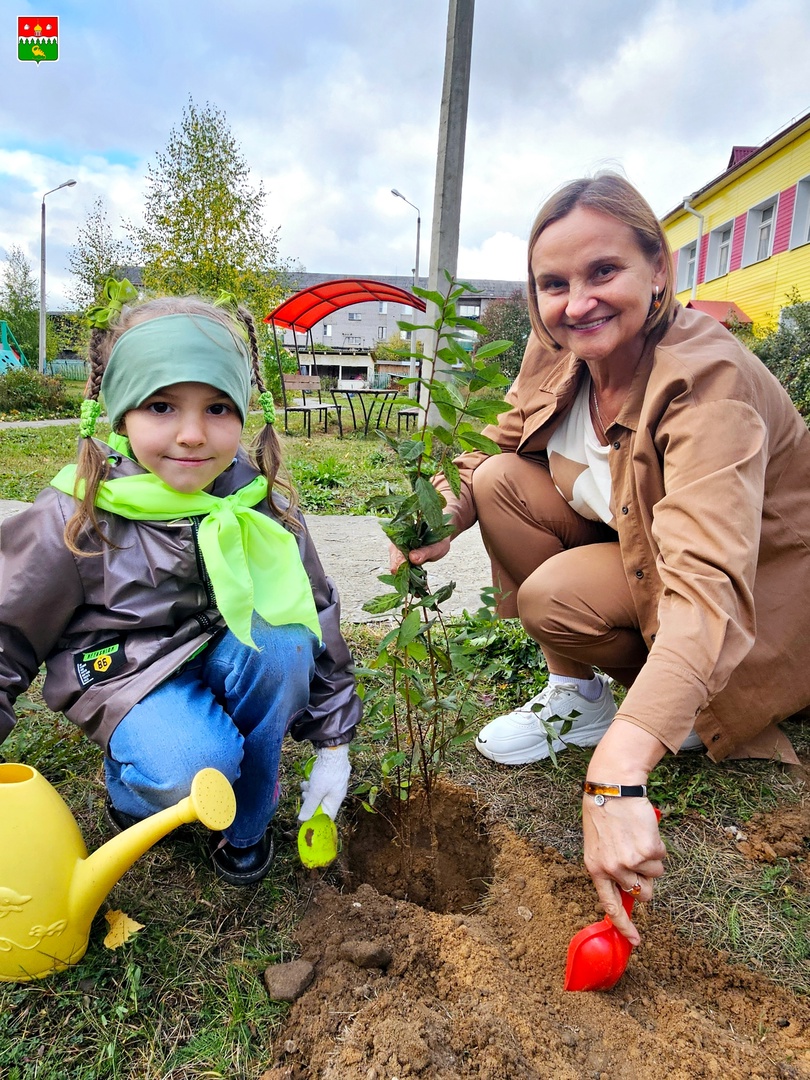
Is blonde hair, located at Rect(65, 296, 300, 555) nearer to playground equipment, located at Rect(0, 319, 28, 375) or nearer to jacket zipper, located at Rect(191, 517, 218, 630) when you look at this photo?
jacket zipper, located at Rect(191, 517, 218, 630)

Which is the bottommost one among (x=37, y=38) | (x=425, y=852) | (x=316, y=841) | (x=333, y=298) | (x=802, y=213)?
(x=425, y=852)

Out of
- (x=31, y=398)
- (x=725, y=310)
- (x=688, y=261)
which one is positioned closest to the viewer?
(x=31, y=398)

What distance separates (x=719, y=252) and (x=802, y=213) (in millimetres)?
4657

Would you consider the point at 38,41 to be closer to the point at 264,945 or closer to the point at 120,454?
the point at 120,454

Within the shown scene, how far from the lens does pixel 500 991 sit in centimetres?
122

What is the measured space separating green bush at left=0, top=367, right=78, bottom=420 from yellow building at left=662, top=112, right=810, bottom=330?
44.1ft

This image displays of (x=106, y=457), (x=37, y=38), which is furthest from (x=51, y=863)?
(x=37, y=38)

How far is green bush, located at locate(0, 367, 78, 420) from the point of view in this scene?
1245 centimetres

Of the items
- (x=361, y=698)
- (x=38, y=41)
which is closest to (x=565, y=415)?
(x=361, y=698)

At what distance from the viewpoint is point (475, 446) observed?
1.28 meters

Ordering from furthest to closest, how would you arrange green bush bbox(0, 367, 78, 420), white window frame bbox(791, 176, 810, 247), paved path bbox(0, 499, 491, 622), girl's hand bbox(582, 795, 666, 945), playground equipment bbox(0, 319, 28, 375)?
playground equipment bbox(0, 319, 28, 375) → white window frame bbox(791, 176, 810, 247) → green bush bbox(0, 367, 78, 420) → paved path bbox(0, 499, 491, 622) → girl's hand bbox(582, 795, 666, 945)

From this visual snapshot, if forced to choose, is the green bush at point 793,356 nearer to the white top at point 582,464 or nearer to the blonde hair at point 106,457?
the white top at point 582,464

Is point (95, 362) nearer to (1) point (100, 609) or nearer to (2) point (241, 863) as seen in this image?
(1) point (100, 609)

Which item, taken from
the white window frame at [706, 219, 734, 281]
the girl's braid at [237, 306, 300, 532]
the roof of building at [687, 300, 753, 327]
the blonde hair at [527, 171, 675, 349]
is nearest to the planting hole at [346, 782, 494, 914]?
the girl's braid at [237, 306, 300, 532]
